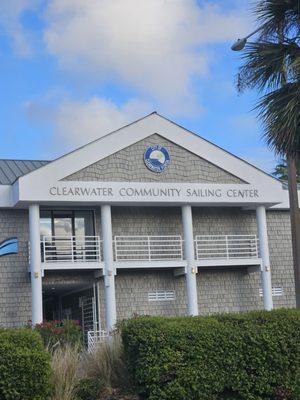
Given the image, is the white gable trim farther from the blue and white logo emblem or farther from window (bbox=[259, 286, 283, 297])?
window (bbox=[259, 286, 283, 297])

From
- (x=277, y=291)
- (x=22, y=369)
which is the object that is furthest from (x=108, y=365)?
(x=277, y=291)

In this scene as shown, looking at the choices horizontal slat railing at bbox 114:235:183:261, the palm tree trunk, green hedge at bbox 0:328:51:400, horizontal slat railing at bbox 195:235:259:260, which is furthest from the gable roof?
green hedge at bbox 0:328:51:400

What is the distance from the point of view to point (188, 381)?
11.4 metres

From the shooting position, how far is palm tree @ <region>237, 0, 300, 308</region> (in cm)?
1413

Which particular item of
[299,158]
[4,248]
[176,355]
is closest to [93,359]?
[176,355]

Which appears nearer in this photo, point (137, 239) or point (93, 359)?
point (93, 359)

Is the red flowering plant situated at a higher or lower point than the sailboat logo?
lower

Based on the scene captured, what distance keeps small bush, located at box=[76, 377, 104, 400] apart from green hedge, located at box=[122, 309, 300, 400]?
25.5 inches

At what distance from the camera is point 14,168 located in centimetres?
3053

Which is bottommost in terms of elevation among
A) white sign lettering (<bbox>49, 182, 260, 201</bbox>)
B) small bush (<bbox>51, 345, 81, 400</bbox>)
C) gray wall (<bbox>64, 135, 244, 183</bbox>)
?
small bush (<bbox>51, 345, 81, 400</bbox>)

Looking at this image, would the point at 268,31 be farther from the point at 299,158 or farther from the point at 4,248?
the point at 4,248

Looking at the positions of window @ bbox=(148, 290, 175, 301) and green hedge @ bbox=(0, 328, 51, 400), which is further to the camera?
window @ bbox=(148, 290, 175, 301)

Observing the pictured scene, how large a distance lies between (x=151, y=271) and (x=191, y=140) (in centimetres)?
562

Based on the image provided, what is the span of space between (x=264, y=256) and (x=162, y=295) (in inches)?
178
